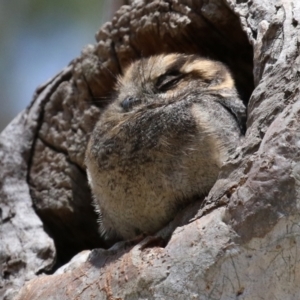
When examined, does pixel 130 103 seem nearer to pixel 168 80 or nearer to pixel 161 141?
pixel 168 80

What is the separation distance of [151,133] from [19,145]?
3.86ft

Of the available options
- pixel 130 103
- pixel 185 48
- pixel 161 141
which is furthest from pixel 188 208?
pixel 185 48

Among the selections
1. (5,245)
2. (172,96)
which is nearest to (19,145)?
(5,245)

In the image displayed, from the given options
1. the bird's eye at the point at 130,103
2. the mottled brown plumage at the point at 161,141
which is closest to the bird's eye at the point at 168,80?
the mottled brown plumage at the point at 161,141

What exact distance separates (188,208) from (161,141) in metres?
0.26

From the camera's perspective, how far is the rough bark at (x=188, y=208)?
1.80m

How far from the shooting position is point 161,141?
2.33m

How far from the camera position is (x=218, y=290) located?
1846mm

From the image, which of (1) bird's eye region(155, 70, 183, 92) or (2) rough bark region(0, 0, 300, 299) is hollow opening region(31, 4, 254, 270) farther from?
(1) bird's eye region(155, 70, 183, 92)

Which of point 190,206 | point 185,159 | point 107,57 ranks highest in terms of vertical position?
point 107,57

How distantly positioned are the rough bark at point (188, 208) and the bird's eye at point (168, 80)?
29 centimetres

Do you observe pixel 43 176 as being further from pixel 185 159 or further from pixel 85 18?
pixel 85 18

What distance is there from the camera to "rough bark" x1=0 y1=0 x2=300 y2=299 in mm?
1805

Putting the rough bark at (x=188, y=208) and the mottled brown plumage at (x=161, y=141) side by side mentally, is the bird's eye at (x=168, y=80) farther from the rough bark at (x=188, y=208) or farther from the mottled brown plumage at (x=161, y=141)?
the rough bark at (x=188, y=208)
